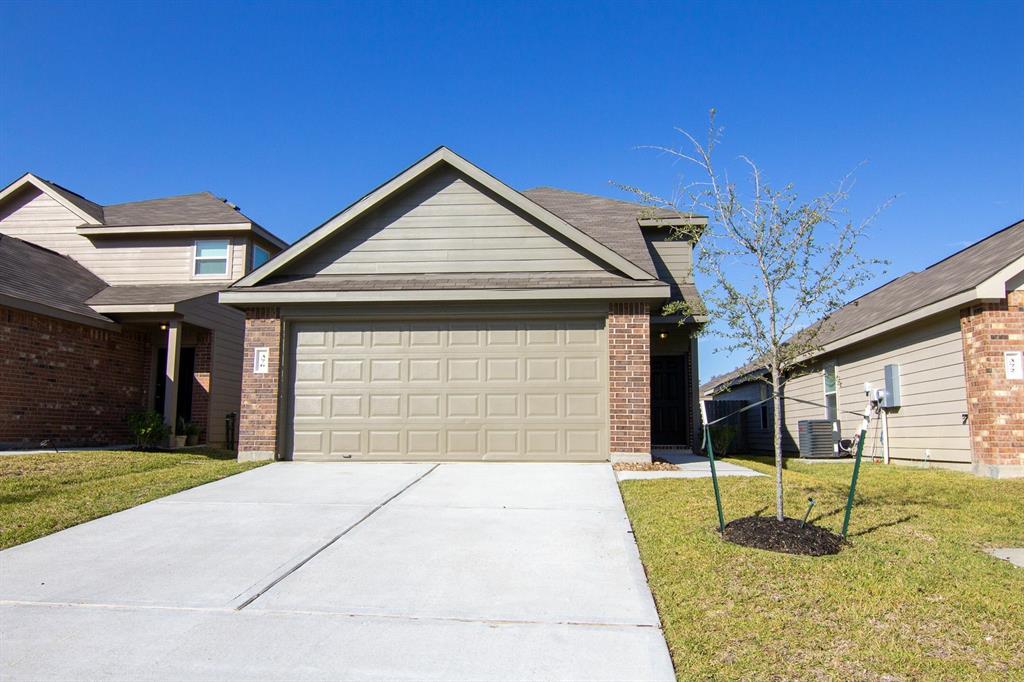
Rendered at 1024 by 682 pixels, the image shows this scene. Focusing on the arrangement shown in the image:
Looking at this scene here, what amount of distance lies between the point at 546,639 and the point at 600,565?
4.82ft

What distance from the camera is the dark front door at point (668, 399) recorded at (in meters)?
14.4

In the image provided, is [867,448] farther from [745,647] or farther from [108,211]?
[108,211]

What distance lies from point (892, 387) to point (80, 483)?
535 inches

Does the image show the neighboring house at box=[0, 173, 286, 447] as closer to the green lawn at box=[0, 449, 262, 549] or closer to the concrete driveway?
the green lawn at box=[0, 449, 262, 549]

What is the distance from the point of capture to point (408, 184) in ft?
39.4

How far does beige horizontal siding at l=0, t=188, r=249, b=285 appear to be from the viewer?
17.6 m

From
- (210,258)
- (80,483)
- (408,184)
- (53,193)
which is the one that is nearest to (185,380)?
(210,258)

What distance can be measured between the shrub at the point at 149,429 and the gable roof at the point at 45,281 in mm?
2384

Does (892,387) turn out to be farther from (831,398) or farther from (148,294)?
(148,294)

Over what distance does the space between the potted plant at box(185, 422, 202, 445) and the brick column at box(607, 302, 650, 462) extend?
32.9 ft

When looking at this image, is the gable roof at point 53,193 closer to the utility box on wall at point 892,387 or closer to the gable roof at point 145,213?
the gable roof at point 145,213

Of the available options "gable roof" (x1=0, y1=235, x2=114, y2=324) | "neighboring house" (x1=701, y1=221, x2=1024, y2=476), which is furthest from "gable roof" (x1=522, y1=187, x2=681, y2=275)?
"gable roof" (x1=0, y1=235, x2=114, y2=324)

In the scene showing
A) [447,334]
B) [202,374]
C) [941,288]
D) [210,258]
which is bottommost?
[202,374]

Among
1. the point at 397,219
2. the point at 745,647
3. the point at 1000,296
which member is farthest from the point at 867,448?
the point at 745,647
